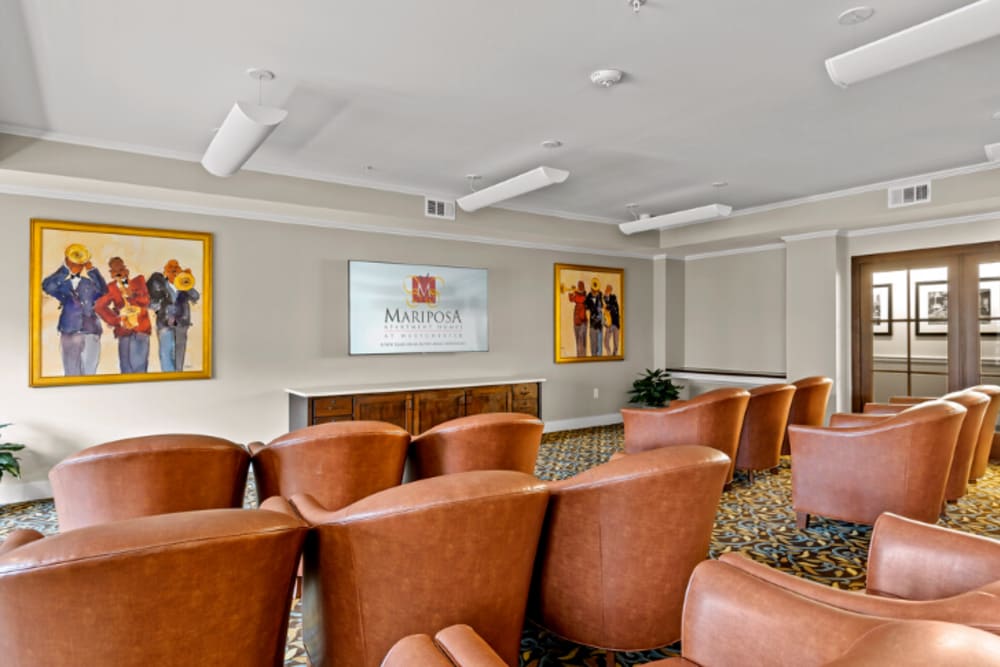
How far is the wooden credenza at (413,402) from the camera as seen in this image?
18.3 ft

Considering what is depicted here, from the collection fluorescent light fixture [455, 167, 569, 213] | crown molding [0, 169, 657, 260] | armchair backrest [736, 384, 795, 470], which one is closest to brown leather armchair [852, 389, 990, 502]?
armchair backrest [736, 384, 795, 470]

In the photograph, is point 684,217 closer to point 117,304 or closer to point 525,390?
point 525,390

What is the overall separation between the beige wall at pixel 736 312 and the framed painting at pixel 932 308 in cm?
154

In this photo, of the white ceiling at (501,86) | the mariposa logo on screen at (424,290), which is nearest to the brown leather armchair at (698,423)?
the white ceiling at (501,86)

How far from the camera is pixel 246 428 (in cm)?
573

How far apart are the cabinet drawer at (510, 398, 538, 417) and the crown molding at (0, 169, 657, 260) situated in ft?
6.56

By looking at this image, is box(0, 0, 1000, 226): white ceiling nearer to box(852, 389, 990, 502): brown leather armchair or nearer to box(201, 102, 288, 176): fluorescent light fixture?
box(201, 102, 288, 176): fluorescent light fixture

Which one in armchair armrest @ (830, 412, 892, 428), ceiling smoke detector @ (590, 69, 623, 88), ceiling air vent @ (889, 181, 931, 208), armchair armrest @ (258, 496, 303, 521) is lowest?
armchair armrest @ (830, 412, 892, 428)

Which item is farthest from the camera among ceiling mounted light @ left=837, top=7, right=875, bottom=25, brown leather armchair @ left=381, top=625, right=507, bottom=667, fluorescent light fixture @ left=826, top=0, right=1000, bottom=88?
ceiling mounted light @ left=837, top=7, right=875, bottom=25

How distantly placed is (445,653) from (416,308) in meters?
5.71

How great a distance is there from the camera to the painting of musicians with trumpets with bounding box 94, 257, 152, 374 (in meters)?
5.03

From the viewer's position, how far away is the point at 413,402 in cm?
604

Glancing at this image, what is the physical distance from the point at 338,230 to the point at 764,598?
18.9 ft

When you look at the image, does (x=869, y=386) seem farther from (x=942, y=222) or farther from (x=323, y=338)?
(x=323, y=338)
